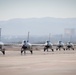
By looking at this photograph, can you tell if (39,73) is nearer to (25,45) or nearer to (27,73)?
(27,73)

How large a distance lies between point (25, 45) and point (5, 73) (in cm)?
2210

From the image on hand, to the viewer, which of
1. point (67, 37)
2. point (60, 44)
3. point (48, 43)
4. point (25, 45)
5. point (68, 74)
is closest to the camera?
point (68, 74)

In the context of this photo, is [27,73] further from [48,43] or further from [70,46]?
[70,46]

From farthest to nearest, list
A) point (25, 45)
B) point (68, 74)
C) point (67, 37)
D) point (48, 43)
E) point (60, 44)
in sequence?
point (67, 37) → point (60, 44) → point (48, 43) → point (25, 45) → point (68, 74)

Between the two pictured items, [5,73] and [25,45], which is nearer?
[5,73]

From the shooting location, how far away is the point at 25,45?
36719mm

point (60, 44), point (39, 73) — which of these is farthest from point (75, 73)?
point (60, 44)

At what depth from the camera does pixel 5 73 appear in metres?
14.6

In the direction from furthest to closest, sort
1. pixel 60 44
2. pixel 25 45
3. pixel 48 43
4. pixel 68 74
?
1. pixel 60 44
2. pixel 48 43
3. pixel 25 45
4. pixel 68 74

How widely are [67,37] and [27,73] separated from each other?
16496 centimetres

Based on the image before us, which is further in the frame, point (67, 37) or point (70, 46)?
point (67, 37)

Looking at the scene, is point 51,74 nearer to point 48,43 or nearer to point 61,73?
point 61,73

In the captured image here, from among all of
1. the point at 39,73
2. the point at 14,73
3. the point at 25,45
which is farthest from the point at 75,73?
the point at 25,45

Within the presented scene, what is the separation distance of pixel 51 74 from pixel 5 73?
6.71 feet
